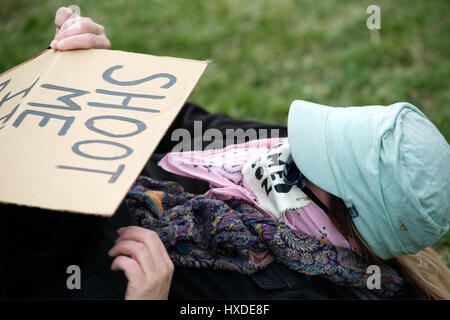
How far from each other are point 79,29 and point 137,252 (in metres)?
0.69

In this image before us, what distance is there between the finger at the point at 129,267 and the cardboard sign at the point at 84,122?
0.30 metres

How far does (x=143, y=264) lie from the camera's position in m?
1.01

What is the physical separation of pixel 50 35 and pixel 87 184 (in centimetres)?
279

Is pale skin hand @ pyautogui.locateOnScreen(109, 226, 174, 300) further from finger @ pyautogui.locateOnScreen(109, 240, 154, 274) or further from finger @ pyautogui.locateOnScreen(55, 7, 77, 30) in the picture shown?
finger @ pyautogui.locateOnScreen(55, 7, 77, 30)

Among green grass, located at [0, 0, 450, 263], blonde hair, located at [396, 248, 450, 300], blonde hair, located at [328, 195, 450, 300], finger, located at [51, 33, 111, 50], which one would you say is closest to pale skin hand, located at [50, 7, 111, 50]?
finger, located at [51, 33, 111, 50]

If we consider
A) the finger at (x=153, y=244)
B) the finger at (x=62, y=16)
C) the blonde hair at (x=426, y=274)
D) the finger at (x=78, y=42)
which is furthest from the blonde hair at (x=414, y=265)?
the finger at (x=62, y=16)

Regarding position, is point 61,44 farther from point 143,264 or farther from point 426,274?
point 426,274

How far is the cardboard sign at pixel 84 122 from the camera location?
A: 782mm

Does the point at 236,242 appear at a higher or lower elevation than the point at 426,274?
higher

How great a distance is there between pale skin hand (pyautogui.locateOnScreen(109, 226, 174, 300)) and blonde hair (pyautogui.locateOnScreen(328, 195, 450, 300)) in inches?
20.3

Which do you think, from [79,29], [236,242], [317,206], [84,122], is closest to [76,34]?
[79,29]

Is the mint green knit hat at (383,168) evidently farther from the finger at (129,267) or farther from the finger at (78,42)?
the finger at (78,42)

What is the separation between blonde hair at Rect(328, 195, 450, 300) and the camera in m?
1.20
